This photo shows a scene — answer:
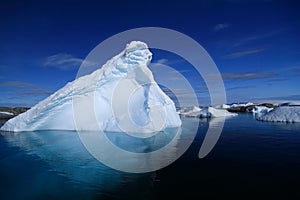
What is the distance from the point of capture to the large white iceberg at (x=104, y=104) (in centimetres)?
1355

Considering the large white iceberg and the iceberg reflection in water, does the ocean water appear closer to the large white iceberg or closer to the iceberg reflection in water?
the iceberg reflection in water

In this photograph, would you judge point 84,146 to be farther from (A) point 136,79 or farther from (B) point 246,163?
(A) point 136,79

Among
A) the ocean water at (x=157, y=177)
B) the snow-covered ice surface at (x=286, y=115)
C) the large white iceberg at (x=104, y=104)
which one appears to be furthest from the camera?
the snow-covered ice surface at (x=286, y=115)

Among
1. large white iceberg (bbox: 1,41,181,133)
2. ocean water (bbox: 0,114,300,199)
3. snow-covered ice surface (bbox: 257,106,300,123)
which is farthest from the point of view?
snow-covered ice surface (bbox: 257,106,300,123)

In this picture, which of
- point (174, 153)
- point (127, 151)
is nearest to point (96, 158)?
point (127, 151)

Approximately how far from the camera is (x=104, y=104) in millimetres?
14406

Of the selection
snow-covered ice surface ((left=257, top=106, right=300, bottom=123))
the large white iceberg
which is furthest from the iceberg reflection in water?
snow-covered ice surface ((left=257, top=106, right=300, bottom=123))

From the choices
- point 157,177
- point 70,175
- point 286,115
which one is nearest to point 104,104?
point 70,175

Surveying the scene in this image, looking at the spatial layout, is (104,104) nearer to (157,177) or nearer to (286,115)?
(157,177)

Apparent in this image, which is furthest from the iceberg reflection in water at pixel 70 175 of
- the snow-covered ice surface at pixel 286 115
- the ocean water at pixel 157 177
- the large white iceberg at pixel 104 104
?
the snow-covered ice surface at pixel 286 115

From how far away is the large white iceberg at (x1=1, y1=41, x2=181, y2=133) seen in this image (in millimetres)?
13555

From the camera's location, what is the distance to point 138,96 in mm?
15414

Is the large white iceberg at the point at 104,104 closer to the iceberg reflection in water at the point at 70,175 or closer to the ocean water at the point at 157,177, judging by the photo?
the iceberg reflection in water at the point at 70,175

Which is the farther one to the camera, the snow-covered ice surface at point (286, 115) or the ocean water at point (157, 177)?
the snow-covered ice surface at point (286, 115)
